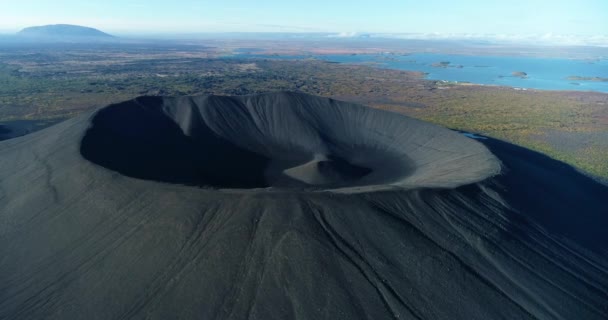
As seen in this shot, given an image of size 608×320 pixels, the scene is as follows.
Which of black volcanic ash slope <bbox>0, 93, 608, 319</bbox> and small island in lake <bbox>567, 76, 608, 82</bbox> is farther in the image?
small island in lake <bbox>567, 76, 608, 82</bbox>

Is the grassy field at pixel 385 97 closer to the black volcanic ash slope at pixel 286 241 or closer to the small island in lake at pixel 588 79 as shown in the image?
the black volcanic ash slope at pixel 286 241

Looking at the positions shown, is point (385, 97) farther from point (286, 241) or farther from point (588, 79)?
point (588, 79)

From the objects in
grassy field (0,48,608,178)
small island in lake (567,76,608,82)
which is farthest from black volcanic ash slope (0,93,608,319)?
small island in lake (567,76,608,82)

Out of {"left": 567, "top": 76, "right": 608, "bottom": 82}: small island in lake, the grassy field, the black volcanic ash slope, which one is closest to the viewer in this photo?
the black volcanic ash slope

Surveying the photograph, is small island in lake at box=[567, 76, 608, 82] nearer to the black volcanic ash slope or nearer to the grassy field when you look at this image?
the grassy field

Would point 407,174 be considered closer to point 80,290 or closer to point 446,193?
point 446,193

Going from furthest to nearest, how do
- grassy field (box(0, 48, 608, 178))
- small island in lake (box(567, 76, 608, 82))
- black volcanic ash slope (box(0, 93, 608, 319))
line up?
small island in lake (box(567, 76, 608, 82))
grassy field (box(0, 48, 608, 178))
black volcanic ash slope (box(0, 93, 608, 319))

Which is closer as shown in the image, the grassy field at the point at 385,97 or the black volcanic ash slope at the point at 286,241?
the black volcanic ash slope at the point at 286,241

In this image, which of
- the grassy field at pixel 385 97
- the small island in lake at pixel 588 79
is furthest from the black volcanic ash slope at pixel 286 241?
the small island in lake at pixel 588 79
